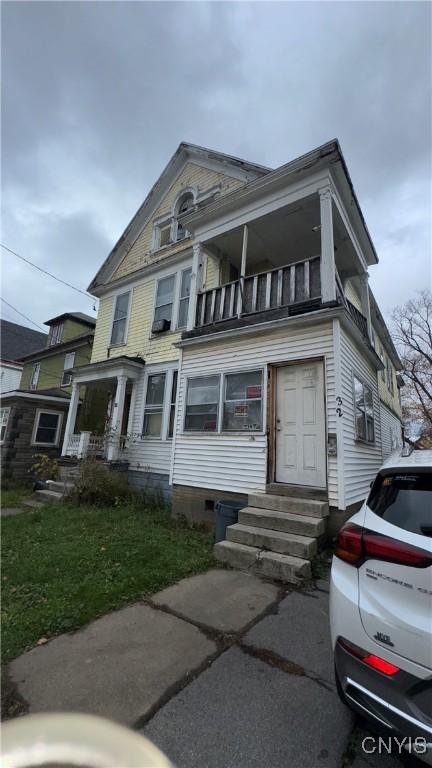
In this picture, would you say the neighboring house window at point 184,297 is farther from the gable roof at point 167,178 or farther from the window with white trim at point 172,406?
the gable roof at point 167,178

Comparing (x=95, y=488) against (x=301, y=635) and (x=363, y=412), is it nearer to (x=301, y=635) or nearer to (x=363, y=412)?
(x=301, y=635)

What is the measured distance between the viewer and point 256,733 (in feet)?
6.21

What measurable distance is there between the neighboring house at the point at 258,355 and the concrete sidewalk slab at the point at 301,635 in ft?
A: 6.12

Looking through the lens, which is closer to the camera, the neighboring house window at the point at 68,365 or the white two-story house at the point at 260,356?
the white two-story house at the point at 260,356

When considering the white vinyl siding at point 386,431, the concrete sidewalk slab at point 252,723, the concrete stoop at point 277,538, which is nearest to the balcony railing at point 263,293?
the concrete stoop at point 277,538

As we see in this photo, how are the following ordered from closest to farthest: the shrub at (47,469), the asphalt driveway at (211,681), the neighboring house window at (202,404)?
the asphalt driveway at (211,681), the neighboring house window at (202,404), the shrub at (47,469)

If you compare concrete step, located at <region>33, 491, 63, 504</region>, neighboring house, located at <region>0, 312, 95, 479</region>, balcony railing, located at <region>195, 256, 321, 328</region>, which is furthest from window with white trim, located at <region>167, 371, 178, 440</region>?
neighboring house, located at <region>0, 312, 95, 479</region>

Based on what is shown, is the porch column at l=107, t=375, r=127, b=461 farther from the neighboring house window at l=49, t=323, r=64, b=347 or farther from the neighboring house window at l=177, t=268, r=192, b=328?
the neighboring house window at l=49, t=323, r=64, b=347

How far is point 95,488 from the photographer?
25.6 feet

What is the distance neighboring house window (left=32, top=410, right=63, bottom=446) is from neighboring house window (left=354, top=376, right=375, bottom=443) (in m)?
11.4

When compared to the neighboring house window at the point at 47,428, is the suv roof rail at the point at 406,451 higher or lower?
lower

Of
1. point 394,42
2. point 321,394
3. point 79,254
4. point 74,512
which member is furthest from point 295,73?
point 74,512

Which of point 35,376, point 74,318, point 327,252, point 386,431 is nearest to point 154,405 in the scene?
point 327,252

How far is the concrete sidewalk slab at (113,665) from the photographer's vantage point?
2.11 m
